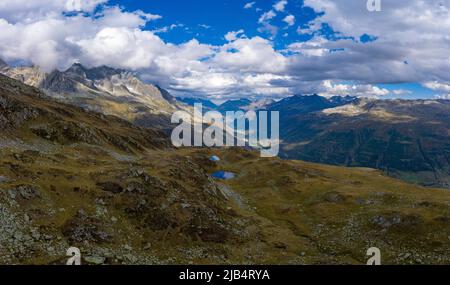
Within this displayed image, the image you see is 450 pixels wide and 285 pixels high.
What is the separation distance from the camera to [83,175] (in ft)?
245

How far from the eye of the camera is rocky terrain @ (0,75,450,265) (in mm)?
56812

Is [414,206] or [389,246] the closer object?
[389,246]

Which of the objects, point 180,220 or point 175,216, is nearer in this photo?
point 180,220

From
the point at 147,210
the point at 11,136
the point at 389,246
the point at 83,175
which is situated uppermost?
the point at 11,136

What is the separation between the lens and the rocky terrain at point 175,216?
5681 centimetres

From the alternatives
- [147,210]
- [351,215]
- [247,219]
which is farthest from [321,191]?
[147,210]

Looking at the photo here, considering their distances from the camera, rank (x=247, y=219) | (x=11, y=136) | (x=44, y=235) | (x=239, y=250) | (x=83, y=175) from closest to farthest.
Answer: (x=44, y=235) → (x=239, y=250) → (x=83, y=175) → (x=247, y=219) → (x=11, y=136)

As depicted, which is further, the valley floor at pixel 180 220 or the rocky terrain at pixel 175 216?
the rocky terrain at pixel 175 216

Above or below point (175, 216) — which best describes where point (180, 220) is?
below

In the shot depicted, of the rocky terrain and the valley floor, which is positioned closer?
the valley floor

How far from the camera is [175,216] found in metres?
69.3
